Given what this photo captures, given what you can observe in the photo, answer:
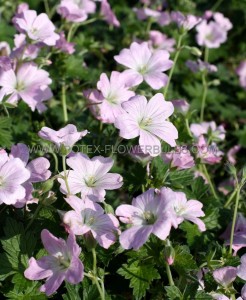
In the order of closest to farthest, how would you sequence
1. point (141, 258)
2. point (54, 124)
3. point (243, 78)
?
point (141, 258) < point (54, 124) < point (243, 78)

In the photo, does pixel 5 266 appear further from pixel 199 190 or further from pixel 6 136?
pixel 199 190

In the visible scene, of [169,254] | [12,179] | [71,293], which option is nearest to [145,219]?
[169,254]

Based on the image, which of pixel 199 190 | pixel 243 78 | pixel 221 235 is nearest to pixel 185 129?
pixel 199 190

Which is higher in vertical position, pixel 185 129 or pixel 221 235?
pixel 185 129

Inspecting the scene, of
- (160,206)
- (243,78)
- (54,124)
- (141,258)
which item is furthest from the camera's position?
(243,78)

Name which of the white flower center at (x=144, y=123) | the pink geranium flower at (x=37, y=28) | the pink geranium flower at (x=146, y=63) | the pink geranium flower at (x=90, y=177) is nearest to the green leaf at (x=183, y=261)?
the pink geranium flower at (x=90, y=177)

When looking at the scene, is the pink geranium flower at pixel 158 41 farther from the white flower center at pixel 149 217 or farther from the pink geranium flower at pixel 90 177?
the white flower center at pixel 149 217

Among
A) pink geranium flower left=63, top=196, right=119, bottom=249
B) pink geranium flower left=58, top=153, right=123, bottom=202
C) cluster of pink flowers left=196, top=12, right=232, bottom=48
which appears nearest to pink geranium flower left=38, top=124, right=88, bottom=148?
pink geranium flower left=58, top=153, right=123, bottom=202
